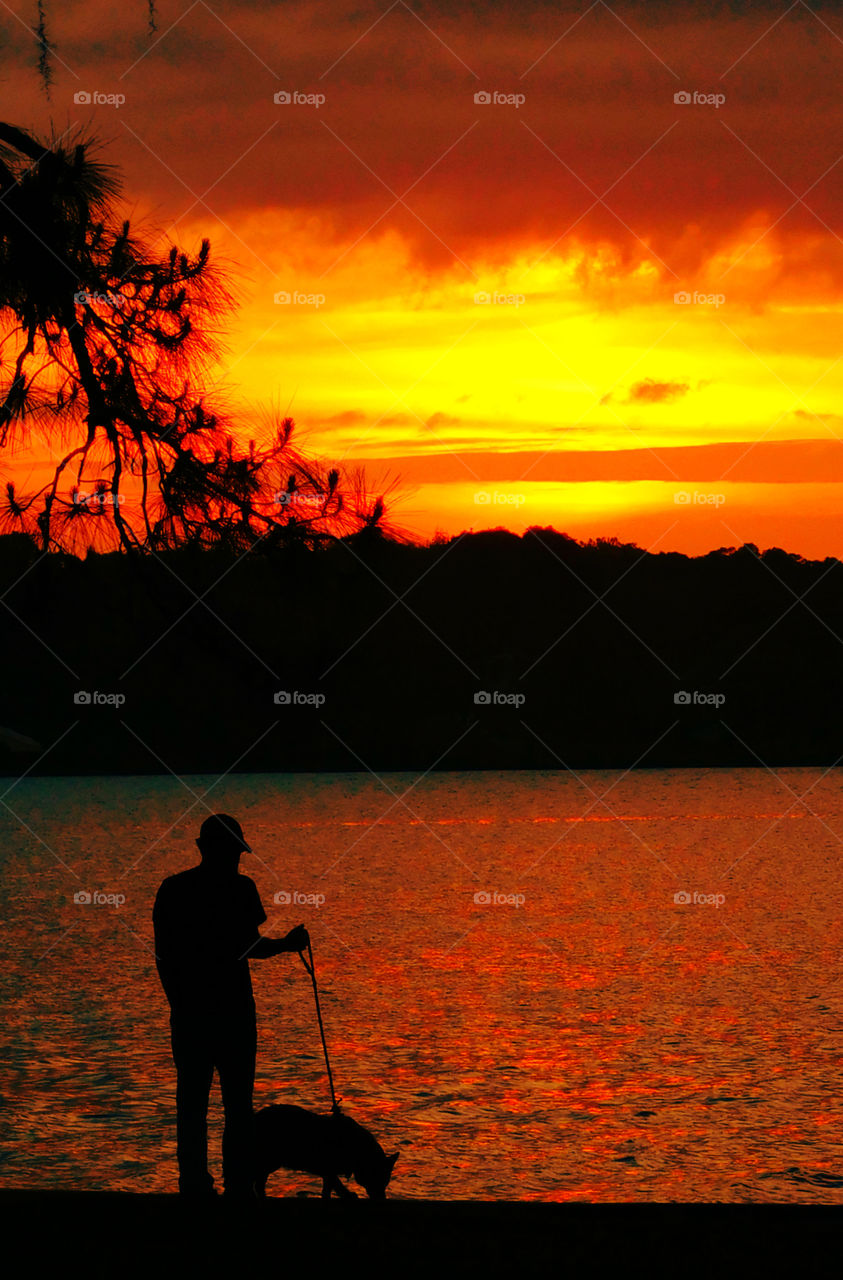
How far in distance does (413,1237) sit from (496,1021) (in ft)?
34.4

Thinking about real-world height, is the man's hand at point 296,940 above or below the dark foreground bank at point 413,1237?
above

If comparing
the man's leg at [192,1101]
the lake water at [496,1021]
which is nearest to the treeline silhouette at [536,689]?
the lake water at [496,1021]

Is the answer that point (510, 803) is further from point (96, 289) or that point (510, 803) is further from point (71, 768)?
point (96, 289)

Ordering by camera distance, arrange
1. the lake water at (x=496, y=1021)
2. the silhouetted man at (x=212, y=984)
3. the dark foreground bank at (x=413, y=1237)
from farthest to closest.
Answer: the lake water at (x=496, y=1021) → the silhouetted man at (x=212, y=984) → the dark foreground bank at (x=413, y=1237)

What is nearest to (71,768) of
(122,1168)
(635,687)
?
(635,687)

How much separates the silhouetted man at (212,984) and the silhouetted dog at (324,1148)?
0.37 ft

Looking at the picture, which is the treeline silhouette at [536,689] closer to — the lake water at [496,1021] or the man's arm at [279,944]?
the lake water at [496,1021]

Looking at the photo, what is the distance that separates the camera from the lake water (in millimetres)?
9875

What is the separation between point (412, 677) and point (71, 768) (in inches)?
1050

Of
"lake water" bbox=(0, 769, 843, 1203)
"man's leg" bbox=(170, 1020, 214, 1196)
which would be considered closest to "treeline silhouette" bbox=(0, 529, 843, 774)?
"lake water" bbox=(0, 769, 843, 1203)

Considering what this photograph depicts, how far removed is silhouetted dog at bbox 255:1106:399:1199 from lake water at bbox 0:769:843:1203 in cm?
257

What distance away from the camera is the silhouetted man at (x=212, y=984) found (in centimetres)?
641

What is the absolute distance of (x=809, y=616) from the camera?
4978 inches

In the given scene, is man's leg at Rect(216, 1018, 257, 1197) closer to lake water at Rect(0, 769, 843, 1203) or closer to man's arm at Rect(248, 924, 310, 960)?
man's arm at Rect(248, 924, 310, 960)
